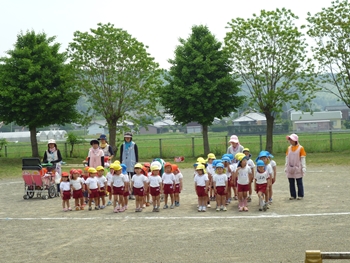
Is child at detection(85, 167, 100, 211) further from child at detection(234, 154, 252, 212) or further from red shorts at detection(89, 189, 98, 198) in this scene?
child at detection(234, 154, 252, 212)

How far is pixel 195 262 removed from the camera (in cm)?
925

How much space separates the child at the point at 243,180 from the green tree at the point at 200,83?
21.5 metres

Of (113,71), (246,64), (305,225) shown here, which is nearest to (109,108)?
(113,71)

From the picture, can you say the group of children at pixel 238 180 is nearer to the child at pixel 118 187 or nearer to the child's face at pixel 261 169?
the child's face at pixel 261 169

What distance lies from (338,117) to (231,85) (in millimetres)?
79148

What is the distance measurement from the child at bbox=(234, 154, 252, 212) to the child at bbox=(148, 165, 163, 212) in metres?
1.91

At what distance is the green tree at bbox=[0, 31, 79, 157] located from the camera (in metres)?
36.1

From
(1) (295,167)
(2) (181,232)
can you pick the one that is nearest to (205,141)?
(1) (295,167)

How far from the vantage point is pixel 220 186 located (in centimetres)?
1480

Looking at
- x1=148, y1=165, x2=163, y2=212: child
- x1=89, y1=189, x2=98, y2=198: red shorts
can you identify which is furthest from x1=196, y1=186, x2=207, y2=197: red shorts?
x1=89, y1=189, x2=98, y2=198: red shorts

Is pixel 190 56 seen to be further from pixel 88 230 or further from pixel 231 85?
pixel 88 230

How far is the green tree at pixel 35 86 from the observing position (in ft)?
118

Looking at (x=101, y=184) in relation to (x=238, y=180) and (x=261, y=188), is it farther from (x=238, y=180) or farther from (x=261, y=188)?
(x=261, y=188)

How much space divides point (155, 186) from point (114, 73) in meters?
24.0
